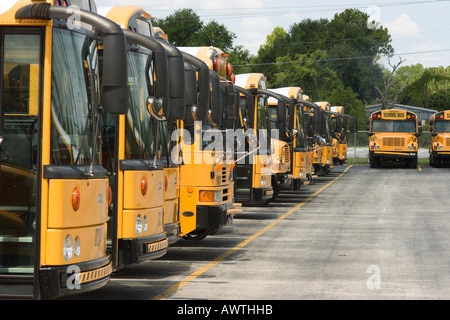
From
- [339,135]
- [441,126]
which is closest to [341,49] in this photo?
[441,126]

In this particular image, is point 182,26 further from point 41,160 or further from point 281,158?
point 41,160

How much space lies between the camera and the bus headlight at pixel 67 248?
6859mm

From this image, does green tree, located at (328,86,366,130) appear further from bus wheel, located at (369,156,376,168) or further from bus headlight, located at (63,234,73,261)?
bus headlight, located at (63,234,73,261)

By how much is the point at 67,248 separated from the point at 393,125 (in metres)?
39.3

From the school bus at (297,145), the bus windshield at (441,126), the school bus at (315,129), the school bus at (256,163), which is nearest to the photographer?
the school bus at (256,163)

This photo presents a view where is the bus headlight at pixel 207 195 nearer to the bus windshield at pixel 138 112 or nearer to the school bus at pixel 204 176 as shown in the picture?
the school bus at pixel 204 176

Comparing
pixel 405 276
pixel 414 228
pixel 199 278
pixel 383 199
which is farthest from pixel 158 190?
pixel 383 199

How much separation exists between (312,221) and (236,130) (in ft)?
10.1

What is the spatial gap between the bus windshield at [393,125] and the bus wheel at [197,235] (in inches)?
1257

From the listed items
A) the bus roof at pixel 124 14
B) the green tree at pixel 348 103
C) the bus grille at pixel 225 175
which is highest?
the green tree at pixel 348 103

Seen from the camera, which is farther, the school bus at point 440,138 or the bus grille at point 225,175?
the school bus at point 440,138

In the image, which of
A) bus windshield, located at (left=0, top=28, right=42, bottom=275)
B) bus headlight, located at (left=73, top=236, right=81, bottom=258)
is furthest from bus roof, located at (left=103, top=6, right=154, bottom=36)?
bus headlight, located at (left=73, top=236, right=81, bottom=258)

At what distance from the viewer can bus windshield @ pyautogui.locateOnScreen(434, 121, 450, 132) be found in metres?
45.2

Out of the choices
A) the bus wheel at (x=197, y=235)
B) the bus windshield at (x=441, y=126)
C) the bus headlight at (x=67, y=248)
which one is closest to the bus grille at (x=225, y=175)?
the bus wheel at (x=197, y=235)
